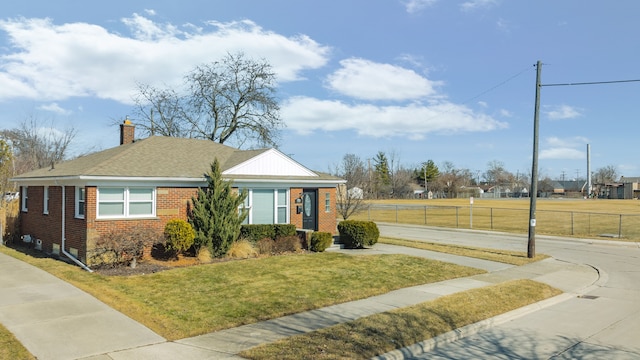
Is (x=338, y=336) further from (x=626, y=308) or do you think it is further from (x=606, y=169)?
(x=606, y=169)

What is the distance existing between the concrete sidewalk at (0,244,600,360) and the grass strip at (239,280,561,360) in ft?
1.24

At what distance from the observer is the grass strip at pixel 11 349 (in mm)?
6543

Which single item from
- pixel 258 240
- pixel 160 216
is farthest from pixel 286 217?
pixel 160 216

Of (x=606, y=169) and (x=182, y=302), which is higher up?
(x=606, y=169)

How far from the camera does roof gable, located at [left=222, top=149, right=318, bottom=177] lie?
18.9 m

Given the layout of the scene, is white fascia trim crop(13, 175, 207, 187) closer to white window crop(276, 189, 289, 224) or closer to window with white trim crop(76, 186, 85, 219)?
window with white trim crop(76, 186, 85, 219)

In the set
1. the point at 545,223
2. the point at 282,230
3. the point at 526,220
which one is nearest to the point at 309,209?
the point at 282,230

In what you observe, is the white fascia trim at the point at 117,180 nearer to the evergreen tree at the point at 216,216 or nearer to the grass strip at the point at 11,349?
the evergreen tree at the point at 216,216

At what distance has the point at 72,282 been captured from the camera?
1155 cm

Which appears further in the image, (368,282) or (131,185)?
(131,185)

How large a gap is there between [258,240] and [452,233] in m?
16.3

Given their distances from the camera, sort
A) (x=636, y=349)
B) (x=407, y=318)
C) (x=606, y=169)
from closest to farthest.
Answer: (x=636, y=349)
(x=407, y=318)
(x=606, y=169)

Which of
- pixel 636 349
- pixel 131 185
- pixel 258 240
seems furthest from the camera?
pixel 258 240

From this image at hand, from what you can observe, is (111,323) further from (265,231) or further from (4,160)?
(4,160)
